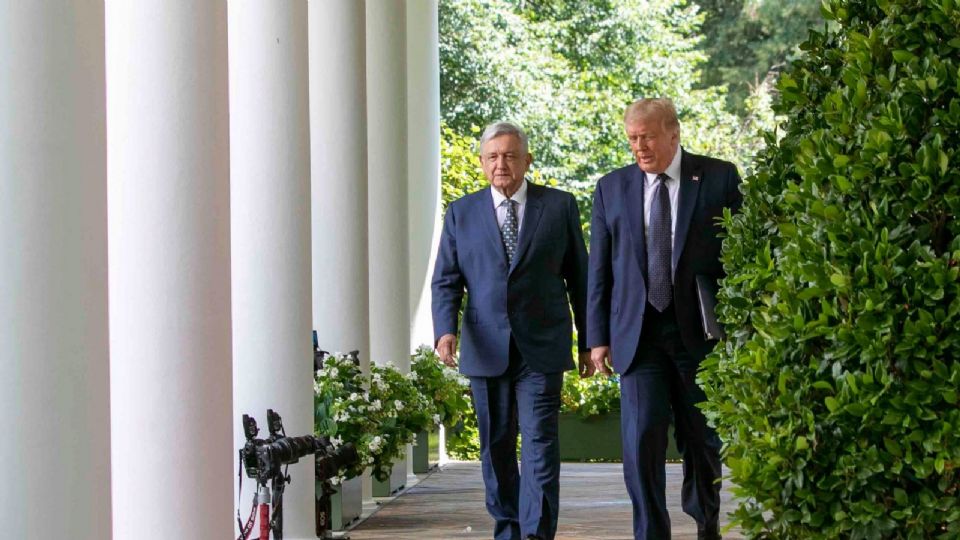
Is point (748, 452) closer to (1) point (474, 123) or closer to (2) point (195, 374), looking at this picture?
(2) point (195, 374)

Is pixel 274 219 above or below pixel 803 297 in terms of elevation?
above

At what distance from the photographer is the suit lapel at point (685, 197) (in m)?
8.24

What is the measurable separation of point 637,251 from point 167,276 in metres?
2.70

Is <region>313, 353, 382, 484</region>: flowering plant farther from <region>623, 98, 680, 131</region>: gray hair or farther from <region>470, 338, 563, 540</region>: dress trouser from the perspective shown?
<region>623, 98, 680, 131</region>: gray hair

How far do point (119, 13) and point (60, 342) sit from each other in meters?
2.40

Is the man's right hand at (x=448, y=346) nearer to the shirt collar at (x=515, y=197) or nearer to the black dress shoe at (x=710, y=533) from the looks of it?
the shirt collar at (x=515, y=197)

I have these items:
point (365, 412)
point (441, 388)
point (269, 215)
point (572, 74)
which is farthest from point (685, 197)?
point (572, 74)

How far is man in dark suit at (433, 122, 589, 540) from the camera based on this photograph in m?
8.80

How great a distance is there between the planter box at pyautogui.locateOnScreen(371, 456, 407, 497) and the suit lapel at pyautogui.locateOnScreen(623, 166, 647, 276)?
14.9 ft

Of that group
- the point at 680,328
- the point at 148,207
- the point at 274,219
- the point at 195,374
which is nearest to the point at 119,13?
the point at 148,207

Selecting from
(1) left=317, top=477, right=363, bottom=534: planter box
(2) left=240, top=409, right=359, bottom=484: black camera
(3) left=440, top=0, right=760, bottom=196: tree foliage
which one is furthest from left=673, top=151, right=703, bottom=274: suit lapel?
(3) left=440, top=0, right=760, bottom=196: tree foliage

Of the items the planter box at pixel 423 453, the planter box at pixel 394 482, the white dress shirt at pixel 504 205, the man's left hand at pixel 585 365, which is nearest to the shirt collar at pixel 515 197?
→ the white dress shirt at pixel 504 205

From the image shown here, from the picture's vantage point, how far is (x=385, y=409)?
36.6ft

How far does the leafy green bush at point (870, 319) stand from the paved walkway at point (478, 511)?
538 cm
